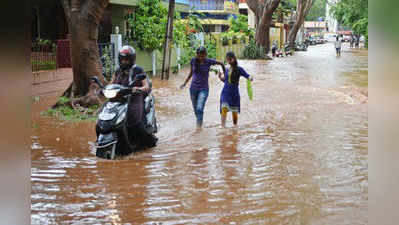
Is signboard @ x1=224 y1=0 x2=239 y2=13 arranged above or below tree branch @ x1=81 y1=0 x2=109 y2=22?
above

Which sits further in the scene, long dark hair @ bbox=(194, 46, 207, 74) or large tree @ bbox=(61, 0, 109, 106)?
large tree @ bbox=(61, 0, 109, 106)

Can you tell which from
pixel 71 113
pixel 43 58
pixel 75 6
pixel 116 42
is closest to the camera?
pixel 71 113

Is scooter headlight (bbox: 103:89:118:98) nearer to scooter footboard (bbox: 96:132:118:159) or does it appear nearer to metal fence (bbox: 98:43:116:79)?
scooter footboard (bbox: 96:132:118:159)

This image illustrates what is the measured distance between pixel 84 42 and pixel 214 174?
18.9 ft

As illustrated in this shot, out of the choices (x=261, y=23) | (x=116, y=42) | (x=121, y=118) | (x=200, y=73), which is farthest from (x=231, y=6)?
(x=121, y=118)

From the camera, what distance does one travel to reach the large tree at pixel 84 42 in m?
10.4

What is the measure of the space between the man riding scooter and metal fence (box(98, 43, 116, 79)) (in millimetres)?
8333

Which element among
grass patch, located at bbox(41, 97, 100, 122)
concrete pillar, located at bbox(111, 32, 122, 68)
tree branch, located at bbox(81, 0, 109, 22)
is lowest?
grass patch, located at bbox(41, 97, 100, 122)

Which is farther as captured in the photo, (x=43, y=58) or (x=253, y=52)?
(x=253, y=52)

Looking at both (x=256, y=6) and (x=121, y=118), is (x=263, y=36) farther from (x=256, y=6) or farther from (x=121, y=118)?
(x=121, y=118)

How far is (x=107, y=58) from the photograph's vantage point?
1520cm

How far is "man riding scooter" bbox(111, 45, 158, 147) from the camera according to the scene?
22.0 ft

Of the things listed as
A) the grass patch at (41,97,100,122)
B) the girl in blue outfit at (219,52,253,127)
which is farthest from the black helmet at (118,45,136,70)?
the grass patch at (41,97,100,122)

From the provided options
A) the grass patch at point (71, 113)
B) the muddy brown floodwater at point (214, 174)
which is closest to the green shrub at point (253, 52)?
the muddy brown floodwater at point (214, 174)
